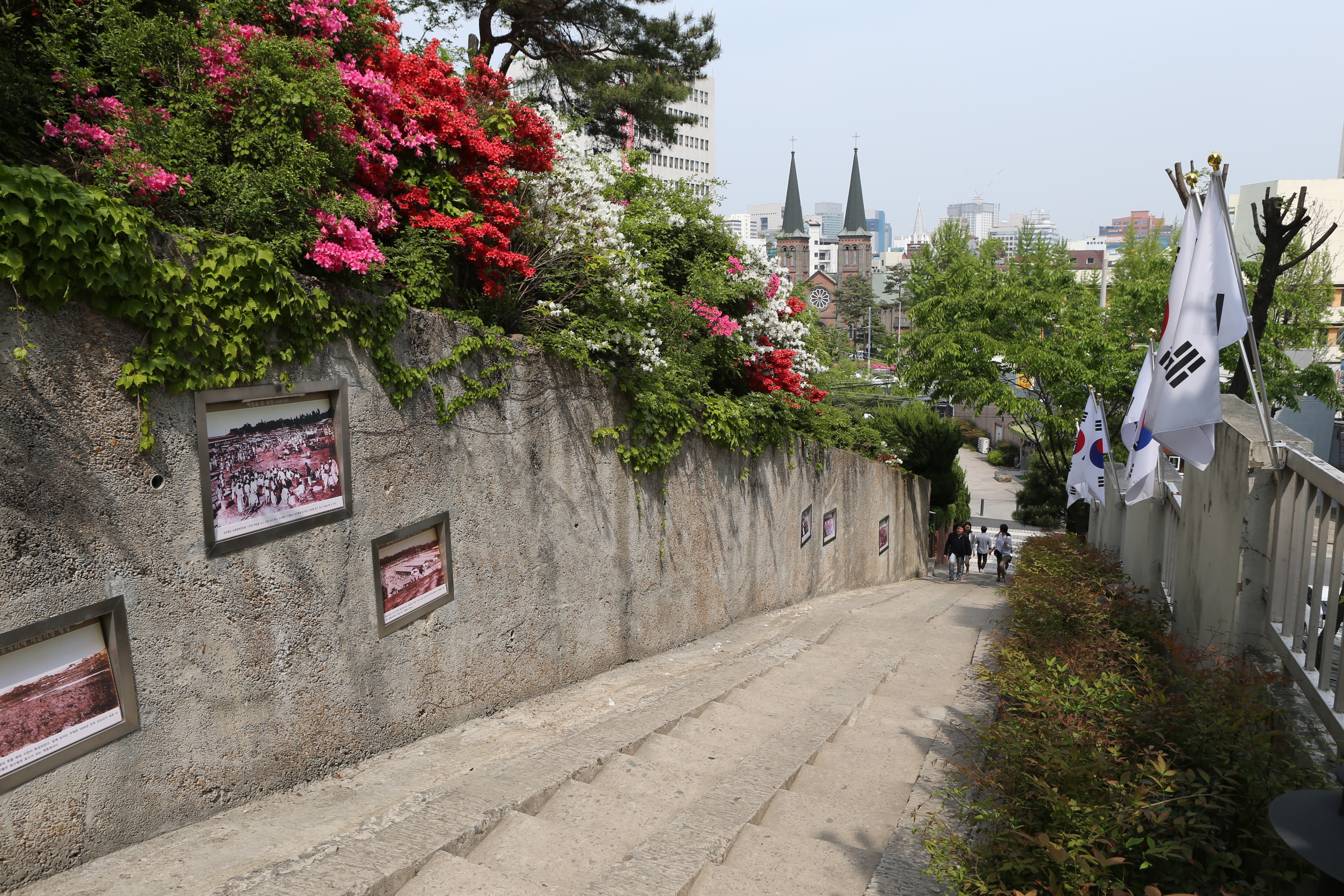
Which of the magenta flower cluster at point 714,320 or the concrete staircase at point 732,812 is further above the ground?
the magenta flower cluster at point 714,320

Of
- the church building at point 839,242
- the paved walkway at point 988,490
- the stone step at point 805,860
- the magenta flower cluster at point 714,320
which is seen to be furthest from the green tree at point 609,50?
the church building at point 839,242

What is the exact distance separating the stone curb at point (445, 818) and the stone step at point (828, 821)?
0.98 meters

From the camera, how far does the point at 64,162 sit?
4234mm

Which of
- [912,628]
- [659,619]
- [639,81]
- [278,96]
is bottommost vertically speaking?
[912,628]

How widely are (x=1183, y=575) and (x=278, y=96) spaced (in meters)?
7.02

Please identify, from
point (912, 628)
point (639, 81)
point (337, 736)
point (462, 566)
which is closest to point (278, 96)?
point (462, 566)

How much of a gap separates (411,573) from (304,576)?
2.54ft

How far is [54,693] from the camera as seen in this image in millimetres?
3373

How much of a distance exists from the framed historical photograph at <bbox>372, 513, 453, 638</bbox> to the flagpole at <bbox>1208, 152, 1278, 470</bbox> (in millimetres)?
4741

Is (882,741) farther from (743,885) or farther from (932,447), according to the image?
(932,447)

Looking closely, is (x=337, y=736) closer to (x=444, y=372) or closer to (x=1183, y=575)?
(x=444, y=372)

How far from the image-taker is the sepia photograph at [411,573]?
197 inches

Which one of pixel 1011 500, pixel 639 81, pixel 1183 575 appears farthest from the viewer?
pixel 1011 500

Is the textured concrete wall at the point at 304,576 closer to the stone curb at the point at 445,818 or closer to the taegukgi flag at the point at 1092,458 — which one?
the stone curb at the point at 445,818
